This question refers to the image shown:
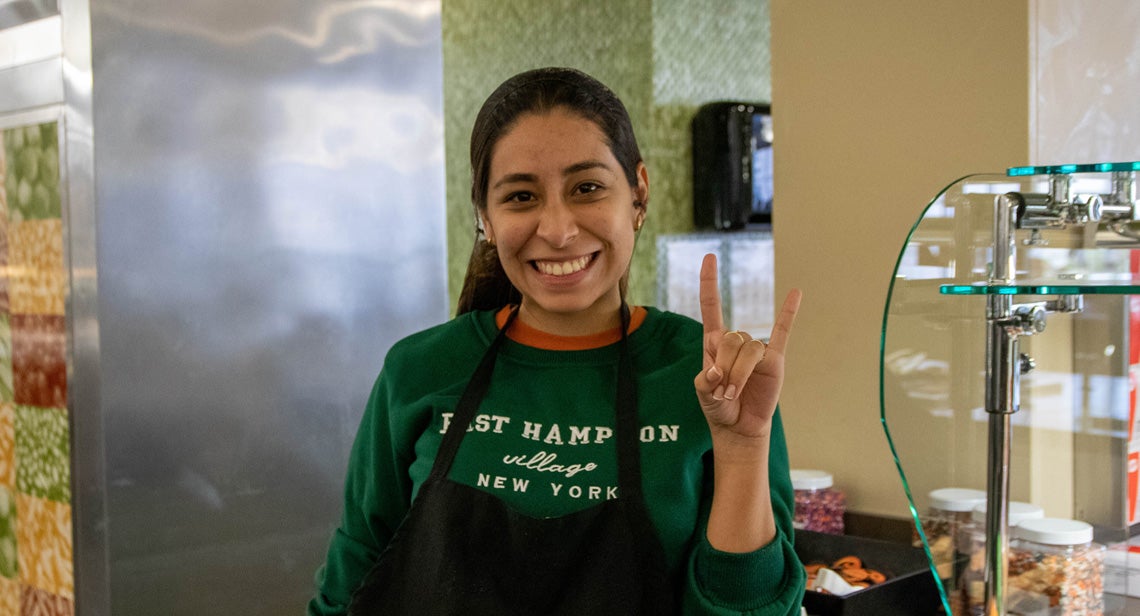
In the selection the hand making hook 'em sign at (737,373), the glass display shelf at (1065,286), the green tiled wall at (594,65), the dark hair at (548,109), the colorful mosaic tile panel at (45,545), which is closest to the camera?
the glass display shelf at (1065,286)

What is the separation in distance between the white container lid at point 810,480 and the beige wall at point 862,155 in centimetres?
10

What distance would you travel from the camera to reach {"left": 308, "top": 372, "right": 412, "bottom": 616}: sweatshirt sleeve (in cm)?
122

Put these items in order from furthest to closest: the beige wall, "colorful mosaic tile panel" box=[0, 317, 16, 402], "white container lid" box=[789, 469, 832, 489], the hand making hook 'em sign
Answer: "colorful mosaic tile panel" box=[0, 317, 16, 402] → "white container lid" box=[789, 469, 832, 489] → the beige wall → the hand making hook 'em sign

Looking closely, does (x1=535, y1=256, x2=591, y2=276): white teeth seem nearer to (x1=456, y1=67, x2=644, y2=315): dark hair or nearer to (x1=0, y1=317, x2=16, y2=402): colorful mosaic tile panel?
(x1=456, y1=67, x2=644, y2=315): dark hair

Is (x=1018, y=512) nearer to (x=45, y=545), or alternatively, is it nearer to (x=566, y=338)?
(x=566, y=338)

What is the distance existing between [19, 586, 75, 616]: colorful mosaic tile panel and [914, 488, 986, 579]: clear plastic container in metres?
1.56

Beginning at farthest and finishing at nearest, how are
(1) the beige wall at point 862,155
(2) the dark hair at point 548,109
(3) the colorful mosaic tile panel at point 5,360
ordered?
(3) the colorful mosaic tile panel at point 5,360 → (1) the beige wall at point 862,155 → (2) the dark hair at point 548,109

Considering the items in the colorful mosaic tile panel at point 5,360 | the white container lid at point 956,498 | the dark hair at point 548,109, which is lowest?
the white container lid at point 956,498

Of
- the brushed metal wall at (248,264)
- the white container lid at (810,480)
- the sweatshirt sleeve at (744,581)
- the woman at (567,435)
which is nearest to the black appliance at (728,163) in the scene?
the brushed metal wall at (248,264)

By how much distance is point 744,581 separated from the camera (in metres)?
1.04

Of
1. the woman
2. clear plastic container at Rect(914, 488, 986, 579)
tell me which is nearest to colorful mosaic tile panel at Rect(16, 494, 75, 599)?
the woman

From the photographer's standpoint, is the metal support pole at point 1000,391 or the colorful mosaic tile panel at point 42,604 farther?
the colorful mosaic tile panel at point 42,604

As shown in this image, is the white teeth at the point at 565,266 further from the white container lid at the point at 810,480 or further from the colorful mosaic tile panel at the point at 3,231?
the colorful mosaic tile panel at the point at 3,231

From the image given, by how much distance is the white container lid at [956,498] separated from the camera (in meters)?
1.06
